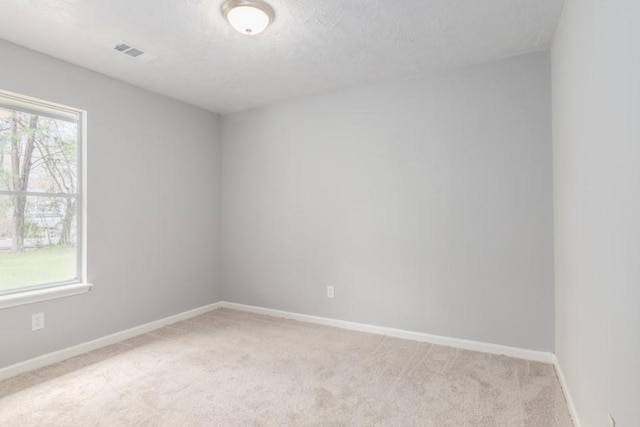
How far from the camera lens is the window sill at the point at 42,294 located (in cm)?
257

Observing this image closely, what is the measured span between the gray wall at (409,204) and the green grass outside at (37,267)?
172 centimetres

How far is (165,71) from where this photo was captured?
10.3 feet

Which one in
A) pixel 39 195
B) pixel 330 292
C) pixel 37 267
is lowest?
pixel 330 292

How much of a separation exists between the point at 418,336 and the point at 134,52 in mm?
3342

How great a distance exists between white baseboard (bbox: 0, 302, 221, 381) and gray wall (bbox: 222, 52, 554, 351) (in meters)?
0.78

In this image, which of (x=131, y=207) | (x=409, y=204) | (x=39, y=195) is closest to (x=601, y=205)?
(x=409, y=204)

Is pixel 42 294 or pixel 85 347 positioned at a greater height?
pixel 42 294

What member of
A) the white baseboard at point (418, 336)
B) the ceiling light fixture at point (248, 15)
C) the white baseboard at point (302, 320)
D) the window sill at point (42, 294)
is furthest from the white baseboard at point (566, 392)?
the window sill at point (42, 294)

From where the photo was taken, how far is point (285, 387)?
2377 mm

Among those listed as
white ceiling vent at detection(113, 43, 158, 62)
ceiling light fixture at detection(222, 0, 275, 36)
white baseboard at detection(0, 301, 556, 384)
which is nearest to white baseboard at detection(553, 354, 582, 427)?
white baseboard at detection(0, 301, 556, 384)

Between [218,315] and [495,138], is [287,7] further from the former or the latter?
[218,315]

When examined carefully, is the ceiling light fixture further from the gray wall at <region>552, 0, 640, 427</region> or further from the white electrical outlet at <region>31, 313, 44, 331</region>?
the white electrical outlet at <region>31, 313, 44, 331</region>

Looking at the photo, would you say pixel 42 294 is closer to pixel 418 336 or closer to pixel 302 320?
pixel 302 320

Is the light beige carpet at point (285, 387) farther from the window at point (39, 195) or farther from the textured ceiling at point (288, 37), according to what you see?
the textured ceiling at point (288, 37)
